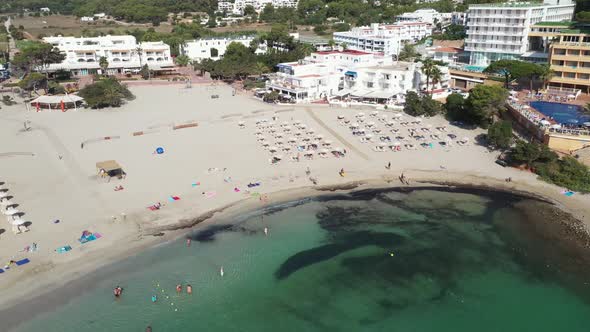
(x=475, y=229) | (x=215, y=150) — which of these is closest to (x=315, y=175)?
(x=215, y=150)

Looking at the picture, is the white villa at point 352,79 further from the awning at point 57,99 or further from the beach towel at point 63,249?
the beach towel at point 63,249

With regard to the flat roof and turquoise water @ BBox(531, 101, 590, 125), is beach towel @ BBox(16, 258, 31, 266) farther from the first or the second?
the flat roof

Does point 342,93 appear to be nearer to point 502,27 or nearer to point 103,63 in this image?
point 502,27

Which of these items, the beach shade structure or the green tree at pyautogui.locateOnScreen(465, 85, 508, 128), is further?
the green tree at pyautogui.locateOnScreen(465, 85, 508, 128)

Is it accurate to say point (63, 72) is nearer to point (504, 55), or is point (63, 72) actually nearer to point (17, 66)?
point (17, 66)

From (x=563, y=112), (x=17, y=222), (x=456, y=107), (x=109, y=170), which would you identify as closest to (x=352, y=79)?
(x=456, y=107)

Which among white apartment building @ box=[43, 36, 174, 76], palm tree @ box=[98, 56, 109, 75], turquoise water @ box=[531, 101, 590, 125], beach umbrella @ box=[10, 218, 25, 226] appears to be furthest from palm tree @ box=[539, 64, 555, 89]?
palm tree @ box=[98, 56, 109, 75]
